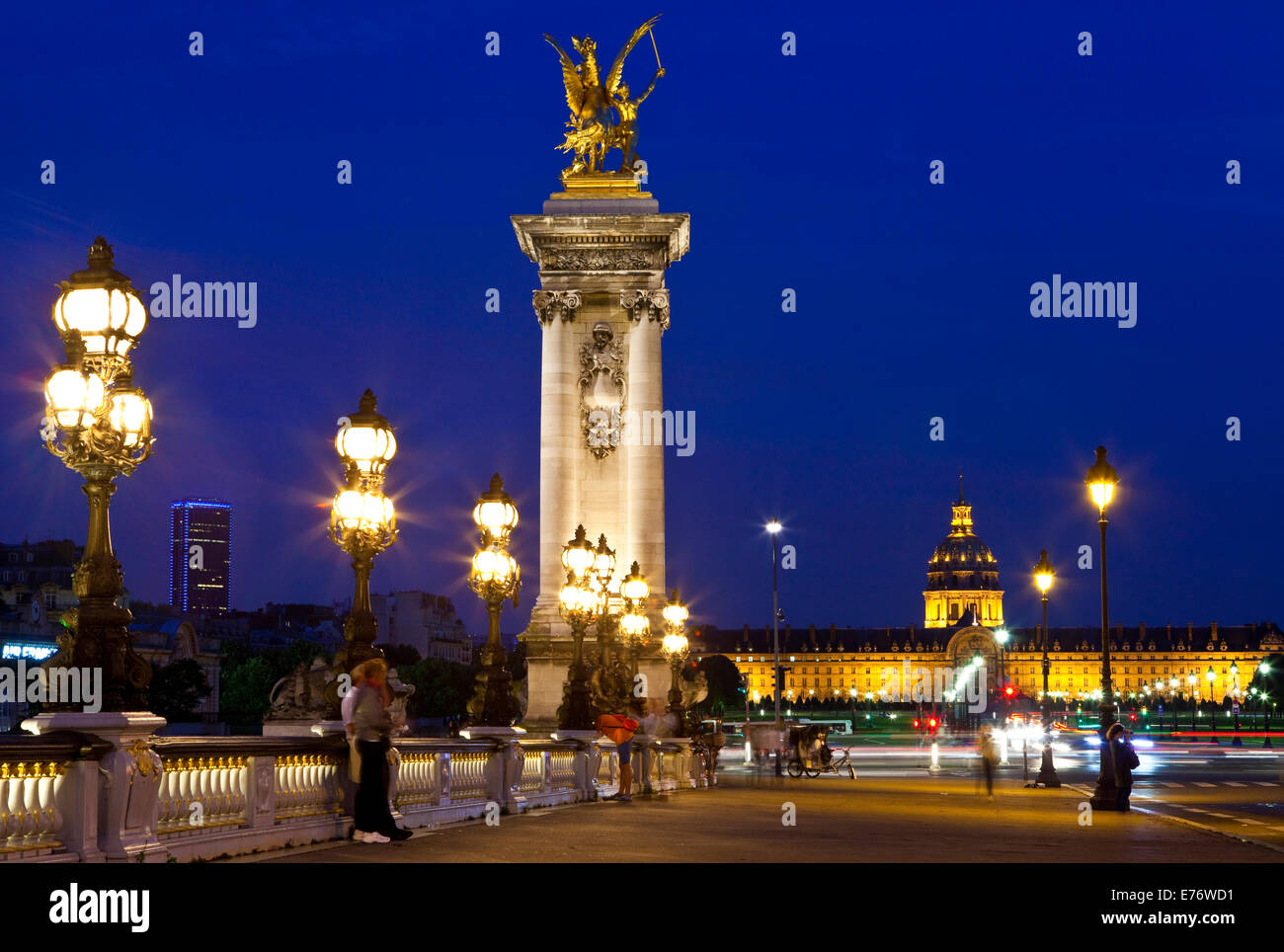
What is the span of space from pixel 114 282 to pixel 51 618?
171 meters

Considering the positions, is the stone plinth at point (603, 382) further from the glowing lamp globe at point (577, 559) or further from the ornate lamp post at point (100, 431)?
the ornate lamp post at point (100, 431)

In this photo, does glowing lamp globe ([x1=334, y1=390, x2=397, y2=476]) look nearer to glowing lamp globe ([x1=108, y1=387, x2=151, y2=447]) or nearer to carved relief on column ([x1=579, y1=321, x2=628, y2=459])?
glowing lamp globe ([x1=108, y1=387, x2=151, y2=447])

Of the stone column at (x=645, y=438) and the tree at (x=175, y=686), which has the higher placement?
the stone column at (x=645, y=438)

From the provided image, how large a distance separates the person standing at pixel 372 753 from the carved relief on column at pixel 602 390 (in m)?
32.1

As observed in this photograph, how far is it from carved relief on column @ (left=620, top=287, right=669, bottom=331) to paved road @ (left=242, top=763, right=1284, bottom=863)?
18074mm

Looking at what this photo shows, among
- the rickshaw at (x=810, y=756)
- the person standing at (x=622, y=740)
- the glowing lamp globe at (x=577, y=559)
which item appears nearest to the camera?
the person standing at (x=622, y=740)

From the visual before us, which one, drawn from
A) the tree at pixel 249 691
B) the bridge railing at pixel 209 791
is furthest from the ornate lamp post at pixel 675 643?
the tree at pixel 249 691

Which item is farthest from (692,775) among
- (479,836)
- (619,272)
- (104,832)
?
(104,832)

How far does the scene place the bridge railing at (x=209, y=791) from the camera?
1416cm

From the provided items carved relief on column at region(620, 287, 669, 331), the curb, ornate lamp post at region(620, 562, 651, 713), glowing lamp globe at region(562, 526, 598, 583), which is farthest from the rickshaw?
glowing lamp globe at region(562, 526, 598, 583)

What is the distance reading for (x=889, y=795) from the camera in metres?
39.4

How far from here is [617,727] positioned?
1352 inches

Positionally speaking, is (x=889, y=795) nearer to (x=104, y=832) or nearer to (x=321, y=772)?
(x=321, y=772)

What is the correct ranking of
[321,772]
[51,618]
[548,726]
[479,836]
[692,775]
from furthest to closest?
[51,618]
[548,726]
[692,775]
[479,836]
[321,772]
